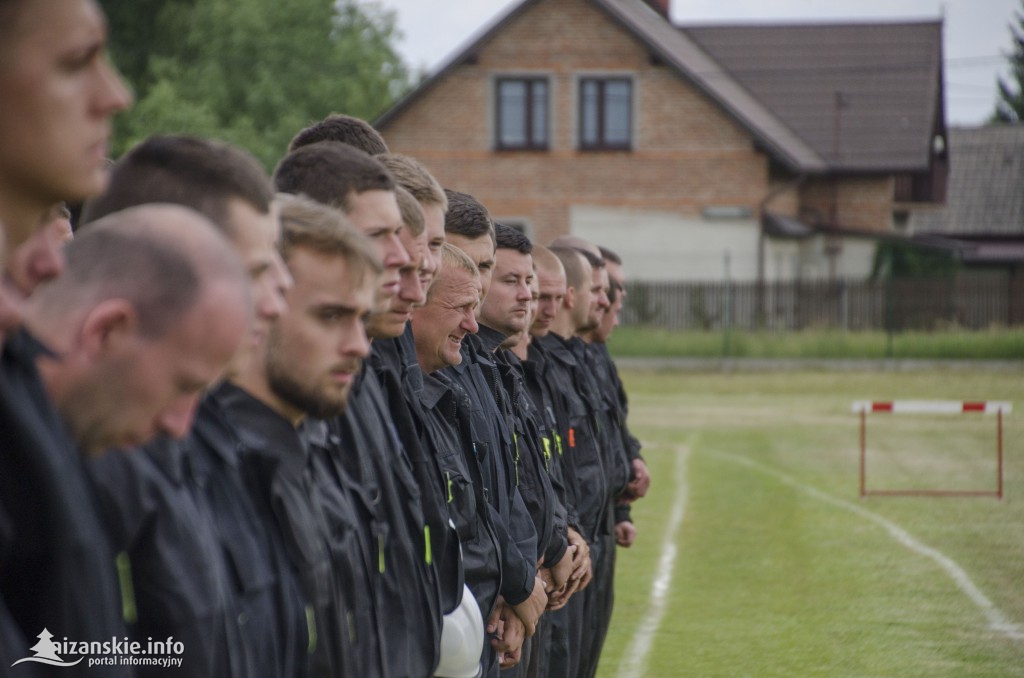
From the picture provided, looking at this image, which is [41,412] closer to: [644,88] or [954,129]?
[644,88]

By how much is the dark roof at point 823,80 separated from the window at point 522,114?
171cm

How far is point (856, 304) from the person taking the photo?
36.3 m

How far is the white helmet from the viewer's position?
446 cm

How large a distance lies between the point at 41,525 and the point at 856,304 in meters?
35.2

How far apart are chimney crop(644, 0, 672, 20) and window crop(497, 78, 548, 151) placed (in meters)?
8.69

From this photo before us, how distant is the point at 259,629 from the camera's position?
3.08m

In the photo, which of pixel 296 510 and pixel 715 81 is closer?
pixel 296 510

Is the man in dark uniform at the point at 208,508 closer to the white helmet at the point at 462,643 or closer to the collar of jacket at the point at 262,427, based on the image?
the collar of jacket at the point at 262,427

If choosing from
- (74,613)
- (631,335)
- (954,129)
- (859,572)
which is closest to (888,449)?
(859,572)

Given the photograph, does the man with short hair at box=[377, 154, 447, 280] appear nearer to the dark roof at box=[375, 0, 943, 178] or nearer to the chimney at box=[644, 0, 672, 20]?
the dark roof at box=[375, 0, 943, 178]

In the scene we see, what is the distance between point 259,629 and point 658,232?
3643 centimetres

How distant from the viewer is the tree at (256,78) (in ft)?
164

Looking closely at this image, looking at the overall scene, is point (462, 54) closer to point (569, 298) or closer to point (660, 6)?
point (660, 6)

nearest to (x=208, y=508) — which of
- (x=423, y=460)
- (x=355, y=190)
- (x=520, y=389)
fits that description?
(x=355, y=190)
